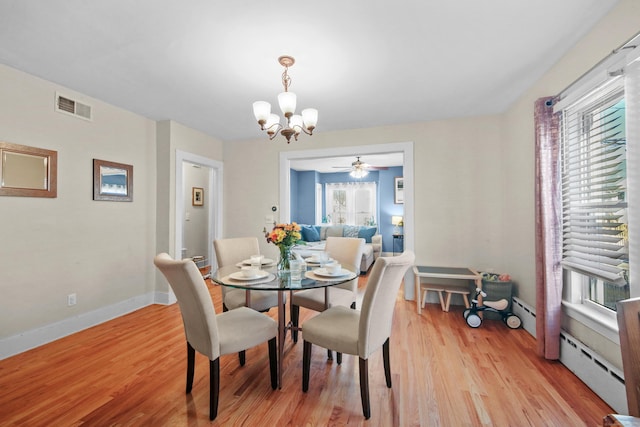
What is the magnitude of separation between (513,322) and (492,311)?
0.23m

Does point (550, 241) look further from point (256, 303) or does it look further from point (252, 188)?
point (252, 188)

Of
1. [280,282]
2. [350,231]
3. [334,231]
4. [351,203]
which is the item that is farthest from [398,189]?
[280,282]

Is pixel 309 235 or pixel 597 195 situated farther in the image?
pixel 309 235

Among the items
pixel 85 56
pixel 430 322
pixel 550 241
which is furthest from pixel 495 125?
pixel 85 56

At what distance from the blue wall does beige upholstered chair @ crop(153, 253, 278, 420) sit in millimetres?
6021

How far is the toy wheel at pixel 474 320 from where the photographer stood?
2871mm

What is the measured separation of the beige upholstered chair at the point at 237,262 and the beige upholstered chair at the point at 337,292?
23 cm

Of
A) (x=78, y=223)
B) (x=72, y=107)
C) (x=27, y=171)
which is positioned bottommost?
(x=78, y=223)

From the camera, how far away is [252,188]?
14.9ft

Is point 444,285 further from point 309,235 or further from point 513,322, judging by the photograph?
point 309,235

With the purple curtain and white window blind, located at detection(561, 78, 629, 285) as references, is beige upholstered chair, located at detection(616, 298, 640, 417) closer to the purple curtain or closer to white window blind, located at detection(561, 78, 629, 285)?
white window blind, located at detection(561, 78, 629, 285)

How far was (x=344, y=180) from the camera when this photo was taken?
812 cm

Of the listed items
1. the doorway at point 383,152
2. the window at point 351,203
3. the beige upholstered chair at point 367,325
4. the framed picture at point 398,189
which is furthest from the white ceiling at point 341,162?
the beige upholstered chair at point 367,325

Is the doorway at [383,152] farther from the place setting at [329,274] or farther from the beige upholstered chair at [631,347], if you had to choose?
the beige upholstered chair at [631,347]
